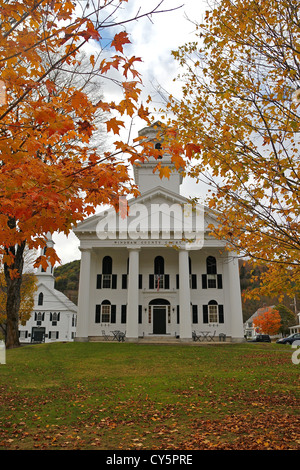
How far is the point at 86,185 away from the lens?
453cm

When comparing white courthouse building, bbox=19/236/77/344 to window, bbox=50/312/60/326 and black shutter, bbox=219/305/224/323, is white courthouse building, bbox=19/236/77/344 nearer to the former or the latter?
window, bbox=50/312/60/326

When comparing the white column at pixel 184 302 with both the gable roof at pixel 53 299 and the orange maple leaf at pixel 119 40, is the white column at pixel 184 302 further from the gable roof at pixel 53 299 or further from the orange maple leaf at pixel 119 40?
the gable roof at pixel 53 299

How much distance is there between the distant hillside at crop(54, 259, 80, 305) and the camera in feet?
275

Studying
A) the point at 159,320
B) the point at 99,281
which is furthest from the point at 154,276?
the point at 99,281

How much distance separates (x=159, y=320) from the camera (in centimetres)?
3150

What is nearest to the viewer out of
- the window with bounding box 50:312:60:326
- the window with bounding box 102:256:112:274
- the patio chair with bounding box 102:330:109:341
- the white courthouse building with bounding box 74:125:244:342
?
the white courthouse building with bounding box 74:125:244:342

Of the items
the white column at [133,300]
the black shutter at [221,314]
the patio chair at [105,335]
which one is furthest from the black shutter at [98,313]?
the black shutter at [221,314]

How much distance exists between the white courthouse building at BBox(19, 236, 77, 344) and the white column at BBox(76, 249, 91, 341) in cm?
3050

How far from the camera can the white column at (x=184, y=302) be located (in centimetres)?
2812

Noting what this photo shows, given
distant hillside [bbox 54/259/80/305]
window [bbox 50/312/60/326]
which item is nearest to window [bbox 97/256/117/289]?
window [bbox 50/312/60/326]

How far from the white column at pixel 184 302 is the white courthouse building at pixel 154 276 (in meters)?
0.08
